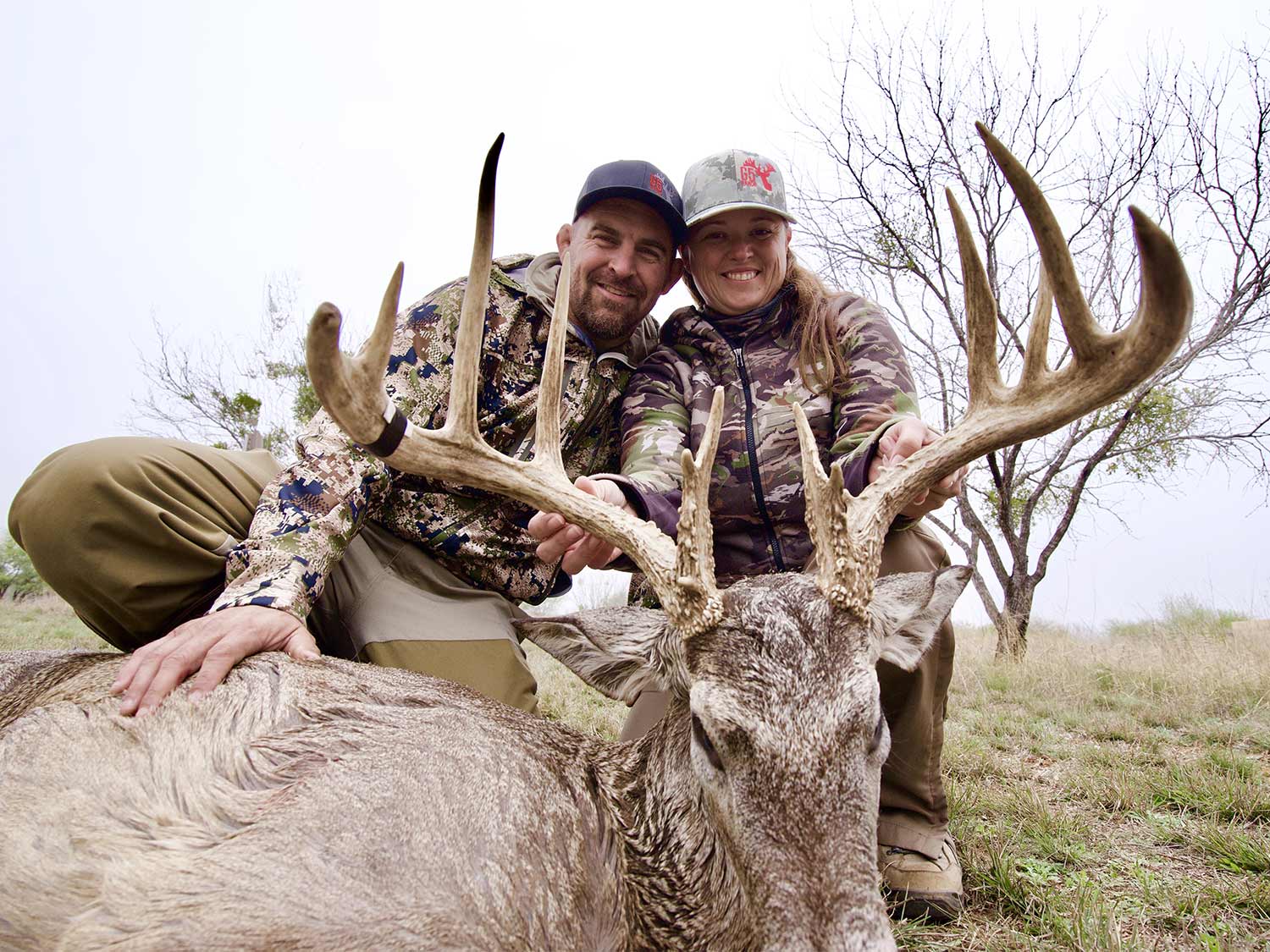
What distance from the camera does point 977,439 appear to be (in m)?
2.94

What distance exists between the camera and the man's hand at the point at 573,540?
328cm

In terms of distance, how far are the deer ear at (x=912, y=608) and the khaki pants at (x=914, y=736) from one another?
0.45 metres

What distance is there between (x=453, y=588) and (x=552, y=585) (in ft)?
1.95

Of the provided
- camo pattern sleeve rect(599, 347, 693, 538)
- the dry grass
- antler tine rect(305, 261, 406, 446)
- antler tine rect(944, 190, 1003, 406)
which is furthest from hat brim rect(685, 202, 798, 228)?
the dry grass

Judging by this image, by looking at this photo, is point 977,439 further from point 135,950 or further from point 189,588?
point 189,588

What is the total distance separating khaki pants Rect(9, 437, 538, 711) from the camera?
3547mm

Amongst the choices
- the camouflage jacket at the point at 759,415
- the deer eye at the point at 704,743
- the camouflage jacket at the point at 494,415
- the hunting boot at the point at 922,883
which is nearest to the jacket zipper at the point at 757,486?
the camouflage jacket at the point at 759,415

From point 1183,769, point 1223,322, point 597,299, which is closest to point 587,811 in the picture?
point 597,299

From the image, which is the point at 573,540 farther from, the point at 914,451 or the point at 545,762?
the point at 914,451

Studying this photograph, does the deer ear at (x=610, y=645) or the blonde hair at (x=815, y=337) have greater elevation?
the blonde hair at (x=815, y=337)

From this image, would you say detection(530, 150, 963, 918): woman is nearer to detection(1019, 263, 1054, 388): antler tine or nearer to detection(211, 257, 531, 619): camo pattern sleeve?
detection(1019, 263, 1054, 388): antler tine

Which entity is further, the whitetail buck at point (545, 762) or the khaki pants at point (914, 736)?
the khaki pants at point (914, 736)

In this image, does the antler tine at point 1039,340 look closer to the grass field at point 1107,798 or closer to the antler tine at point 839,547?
the antler tine at point 839,547

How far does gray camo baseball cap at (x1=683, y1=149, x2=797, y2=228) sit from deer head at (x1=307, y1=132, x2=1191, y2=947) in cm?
156
